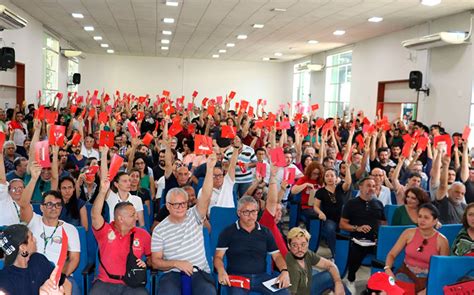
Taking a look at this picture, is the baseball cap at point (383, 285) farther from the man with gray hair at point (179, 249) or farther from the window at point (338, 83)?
the window at point (338, 83)

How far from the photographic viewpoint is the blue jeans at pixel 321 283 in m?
3.64

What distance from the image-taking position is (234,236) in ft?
12.3

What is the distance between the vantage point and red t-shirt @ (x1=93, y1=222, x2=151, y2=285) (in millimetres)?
3422

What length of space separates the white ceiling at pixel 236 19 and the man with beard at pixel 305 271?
674 centimetres

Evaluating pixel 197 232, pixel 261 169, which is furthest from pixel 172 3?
pixel 197 232

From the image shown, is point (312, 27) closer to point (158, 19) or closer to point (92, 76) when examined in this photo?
point (158, 19)

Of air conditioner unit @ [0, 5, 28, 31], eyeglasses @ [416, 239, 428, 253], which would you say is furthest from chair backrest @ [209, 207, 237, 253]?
air conditioner unit @ [0, 5, 28, 31]

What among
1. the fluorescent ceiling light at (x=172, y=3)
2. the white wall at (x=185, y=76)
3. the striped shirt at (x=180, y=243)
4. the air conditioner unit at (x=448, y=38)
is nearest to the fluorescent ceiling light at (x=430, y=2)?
the air conditioner unit at (x=448, y=38)

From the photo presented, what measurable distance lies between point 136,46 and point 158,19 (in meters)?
7.98

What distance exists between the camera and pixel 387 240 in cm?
397

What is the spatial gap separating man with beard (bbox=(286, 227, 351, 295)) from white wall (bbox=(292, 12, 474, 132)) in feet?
24.9

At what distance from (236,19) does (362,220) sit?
26.1 feet

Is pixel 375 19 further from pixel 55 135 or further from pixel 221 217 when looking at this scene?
pixel 55 135

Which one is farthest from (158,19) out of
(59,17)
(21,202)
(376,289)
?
(376,289)
